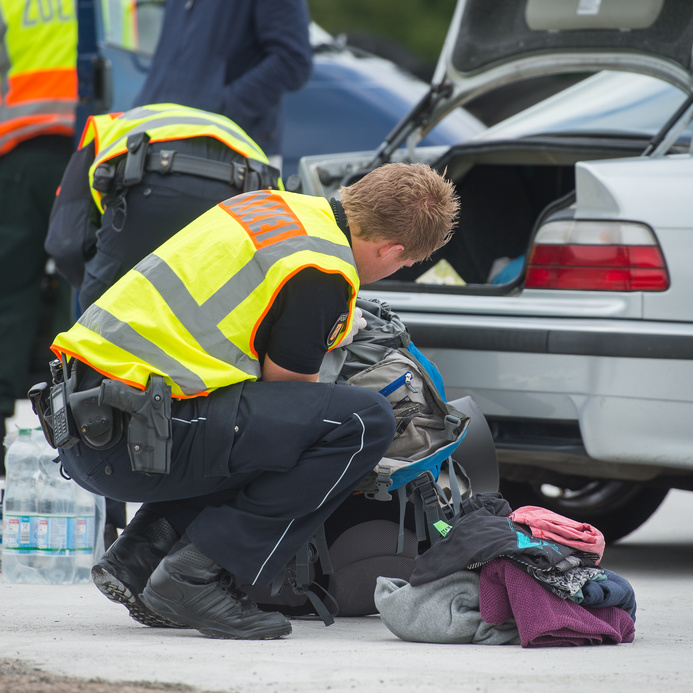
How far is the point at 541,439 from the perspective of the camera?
3.73 metres

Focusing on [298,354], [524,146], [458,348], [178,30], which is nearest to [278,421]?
[298,354]

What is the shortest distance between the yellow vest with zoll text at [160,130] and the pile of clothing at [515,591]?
4.39ft

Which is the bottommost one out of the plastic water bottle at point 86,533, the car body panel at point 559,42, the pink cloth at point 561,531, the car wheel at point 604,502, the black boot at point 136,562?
the car wheel at point 604,502

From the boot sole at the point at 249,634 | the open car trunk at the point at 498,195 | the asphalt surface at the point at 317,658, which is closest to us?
the asphalt surface at the point at 317,658

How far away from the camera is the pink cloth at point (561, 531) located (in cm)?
286

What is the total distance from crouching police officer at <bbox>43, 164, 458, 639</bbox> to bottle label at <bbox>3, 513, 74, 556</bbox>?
65cm

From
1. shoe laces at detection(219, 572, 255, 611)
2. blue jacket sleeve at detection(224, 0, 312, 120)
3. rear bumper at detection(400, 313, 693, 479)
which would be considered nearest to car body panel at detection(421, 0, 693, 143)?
blue jacket sleeve at detection(224, 0, 312, 120)

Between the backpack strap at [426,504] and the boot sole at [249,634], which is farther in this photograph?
the backpack strap at [426,504]

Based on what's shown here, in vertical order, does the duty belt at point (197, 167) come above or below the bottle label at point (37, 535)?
above

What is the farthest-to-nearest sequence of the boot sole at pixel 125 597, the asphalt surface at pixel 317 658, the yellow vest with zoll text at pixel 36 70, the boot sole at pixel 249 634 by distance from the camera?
the yellow vest with zoll text at pixel 36 70
the boot sole at pixel 125 597
the boot sole at pixel 249 634
the asphalt surface at pixel 317 658

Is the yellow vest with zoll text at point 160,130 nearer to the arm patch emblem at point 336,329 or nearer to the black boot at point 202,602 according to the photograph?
the arm patch emblem at point 336,329

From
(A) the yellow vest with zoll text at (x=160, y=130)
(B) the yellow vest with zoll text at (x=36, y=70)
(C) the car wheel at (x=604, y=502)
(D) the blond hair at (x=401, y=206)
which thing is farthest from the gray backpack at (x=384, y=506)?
(B) the yellow vest with zoll text at (x=36, y=70)

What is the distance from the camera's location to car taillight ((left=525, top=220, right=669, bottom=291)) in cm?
355

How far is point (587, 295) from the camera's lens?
11.9 feet
